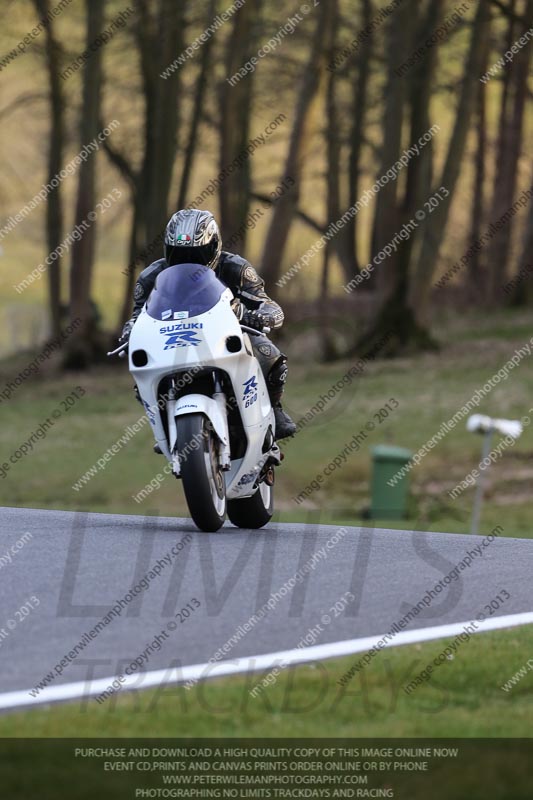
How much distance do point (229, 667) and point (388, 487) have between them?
57.1 feet

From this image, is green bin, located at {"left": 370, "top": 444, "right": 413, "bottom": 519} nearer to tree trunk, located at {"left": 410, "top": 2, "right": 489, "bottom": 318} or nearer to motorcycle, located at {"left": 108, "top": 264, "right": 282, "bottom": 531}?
tree trunk, located at {"left": 410, "top": 2, "right": 489, "bottom": 318}

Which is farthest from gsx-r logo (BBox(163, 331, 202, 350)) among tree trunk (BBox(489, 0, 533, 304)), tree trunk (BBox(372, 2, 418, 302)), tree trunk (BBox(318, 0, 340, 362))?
tree trunk (BBox(489, 0, 533, 304))

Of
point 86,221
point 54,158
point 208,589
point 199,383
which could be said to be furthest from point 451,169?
point 208,589

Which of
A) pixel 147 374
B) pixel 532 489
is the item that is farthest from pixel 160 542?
pixel 532 489

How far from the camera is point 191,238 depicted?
31.8ft

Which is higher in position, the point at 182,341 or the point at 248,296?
the point at 182,341

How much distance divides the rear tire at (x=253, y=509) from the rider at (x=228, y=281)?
526mm

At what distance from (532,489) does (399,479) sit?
2855 mm

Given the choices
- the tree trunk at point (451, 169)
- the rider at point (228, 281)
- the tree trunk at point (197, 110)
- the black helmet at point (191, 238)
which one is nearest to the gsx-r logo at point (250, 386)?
the rider at point (228, 281)

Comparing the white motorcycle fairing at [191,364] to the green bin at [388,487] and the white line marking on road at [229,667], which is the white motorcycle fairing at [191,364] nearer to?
the white line marking on road at [229,667]

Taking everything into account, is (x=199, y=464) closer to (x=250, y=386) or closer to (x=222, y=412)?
(x=222, y=412)

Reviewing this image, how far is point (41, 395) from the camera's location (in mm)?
38500

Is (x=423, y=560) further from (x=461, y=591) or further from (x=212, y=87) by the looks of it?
(x=212, y=87)
